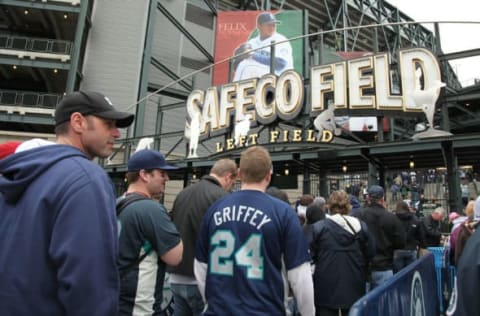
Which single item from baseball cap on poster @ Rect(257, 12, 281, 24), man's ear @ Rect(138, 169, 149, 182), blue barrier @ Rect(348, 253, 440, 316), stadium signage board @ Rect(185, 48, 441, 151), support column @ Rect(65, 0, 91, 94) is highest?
baseball cap on poster @ Rect(257, 12, 281, 24)

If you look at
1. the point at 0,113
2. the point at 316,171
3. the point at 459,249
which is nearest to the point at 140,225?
the point at 459,249

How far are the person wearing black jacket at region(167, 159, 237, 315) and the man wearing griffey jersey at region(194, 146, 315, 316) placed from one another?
32.8 inches

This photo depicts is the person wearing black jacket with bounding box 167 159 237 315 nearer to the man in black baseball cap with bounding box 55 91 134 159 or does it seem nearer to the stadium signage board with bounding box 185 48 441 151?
the man in black baseball cap with bounding box 55 91 134 159

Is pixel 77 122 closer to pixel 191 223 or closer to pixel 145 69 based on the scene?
pixel 191 223

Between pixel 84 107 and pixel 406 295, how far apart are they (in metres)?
2.77

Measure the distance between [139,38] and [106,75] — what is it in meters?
3.49

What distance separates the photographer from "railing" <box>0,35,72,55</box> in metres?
22.5

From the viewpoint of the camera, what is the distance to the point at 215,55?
28.4 metres

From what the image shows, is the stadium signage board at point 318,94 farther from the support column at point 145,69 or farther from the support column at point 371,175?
the support column at point 145,69

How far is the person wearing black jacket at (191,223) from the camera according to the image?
329 cm

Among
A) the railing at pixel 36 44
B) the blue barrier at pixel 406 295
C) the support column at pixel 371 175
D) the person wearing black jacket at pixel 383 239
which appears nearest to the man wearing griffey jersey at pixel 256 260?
the blue barrier at pixel 406 295

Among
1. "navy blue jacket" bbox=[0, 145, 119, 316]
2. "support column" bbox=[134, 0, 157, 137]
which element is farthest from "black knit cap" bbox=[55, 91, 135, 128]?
"support column" bbox=[134, 0, 157, 137]

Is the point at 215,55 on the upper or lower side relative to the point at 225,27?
lower

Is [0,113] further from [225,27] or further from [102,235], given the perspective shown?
[102,235]
